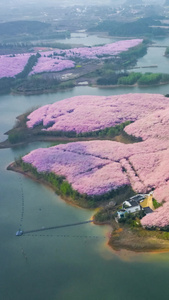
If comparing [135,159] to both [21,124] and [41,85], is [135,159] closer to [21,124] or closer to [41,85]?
[21,124]

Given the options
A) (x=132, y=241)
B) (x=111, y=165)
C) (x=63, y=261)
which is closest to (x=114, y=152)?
(x=111, y=165)

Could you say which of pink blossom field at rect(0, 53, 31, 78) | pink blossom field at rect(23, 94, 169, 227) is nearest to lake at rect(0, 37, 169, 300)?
pink blossom field at rect(23, 94, 169, 227)

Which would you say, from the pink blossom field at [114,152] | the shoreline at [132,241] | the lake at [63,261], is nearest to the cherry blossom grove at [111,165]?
the pink blossom field at [114,152]

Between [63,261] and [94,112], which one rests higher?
[94,112]

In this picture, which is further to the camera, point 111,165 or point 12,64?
point 12,64

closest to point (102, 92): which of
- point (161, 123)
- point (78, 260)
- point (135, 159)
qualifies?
point (161, 123)

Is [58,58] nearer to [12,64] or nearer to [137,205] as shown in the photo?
[12,64]

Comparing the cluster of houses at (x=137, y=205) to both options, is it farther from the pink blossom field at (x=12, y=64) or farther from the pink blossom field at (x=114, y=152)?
the pink blossom field at (x=12, y=64)
